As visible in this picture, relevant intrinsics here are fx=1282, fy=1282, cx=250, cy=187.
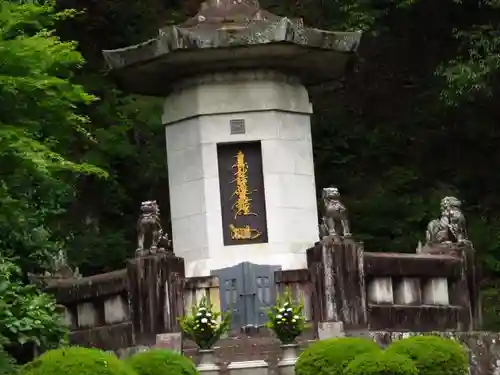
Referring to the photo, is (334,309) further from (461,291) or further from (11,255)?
(11,255)

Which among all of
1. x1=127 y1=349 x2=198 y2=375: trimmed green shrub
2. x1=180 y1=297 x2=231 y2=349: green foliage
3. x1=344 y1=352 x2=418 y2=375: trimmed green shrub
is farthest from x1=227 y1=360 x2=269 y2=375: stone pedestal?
x1=344 y1=352 x2=418 y2=375: trimmed green shrub

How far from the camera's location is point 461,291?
52.7 ft

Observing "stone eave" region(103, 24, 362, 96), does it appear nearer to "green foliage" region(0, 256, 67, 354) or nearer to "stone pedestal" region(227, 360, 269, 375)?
"green foliage" region(0, 256, 67, 354)

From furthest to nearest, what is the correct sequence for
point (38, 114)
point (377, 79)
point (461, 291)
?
point (377, 79), point (461, 291), point (38, 114)

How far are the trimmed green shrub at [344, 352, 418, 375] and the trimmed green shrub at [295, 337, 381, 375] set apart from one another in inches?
7.6

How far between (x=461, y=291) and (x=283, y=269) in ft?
7.37

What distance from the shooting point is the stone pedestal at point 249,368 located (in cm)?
1394

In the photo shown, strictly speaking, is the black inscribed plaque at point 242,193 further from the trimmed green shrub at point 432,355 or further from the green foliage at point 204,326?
the trimmed green shrub at point 432,355

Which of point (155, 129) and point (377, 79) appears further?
point (377, 79)

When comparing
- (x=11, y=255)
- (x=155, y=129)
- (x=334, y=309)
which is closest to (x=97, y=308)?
(x=11, y=255)

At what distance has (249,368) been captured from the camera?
1398 cm

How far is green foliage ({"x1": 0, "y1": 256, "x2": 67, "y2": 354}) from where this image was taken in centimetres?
1288

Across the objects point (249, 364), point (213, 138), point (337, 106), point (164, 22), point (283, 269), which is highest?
point (164, 22)

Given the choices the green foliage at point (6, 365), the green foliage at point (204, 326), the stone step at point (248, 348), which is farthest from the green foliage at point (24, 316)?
the stone step at point (248, 348)
